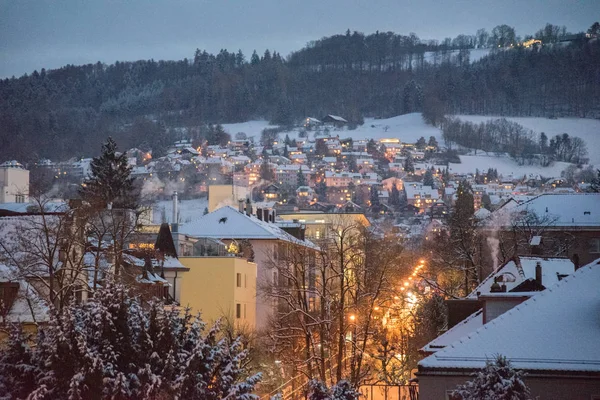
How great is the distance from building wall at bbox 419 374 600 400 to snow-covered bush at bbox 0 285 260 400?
5.48 metres

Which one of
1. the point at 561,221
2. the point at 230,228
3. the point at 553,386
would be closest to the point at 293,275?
the point at 553,386

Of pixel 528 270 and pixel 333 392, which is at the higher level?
pixel 528 270

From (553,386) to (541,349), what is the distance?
2.58ft

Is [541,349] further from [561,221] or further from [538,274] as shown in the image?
[561,221]

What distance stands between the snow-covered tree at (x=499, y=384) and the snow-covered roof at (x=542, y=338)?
285 cm

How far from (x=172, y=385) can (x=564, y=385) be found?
27.7 ft

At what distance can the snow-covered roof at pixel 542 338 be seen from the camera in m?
23.2

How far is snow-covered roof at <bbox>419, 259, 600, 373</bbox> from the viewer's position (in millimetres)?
23172

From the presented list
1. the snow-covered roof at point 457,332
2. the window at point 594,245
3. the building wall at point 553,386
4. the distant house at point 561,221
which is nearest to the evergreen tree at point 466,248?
the distant house at point 561,221

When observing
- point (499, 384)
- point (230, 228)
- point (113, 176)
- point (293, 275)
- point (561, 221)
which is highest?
point (113, 176)

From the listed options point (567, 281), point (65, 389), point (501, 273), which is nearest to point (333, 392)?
point (65, 389)

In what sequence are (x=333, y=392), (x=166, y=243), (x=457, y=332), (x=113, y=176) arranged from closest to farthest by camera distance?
1. (x=333, y=392)
2. (x=457, y=332)
3. (x=166, y=243)
4. (x=113, y=176)

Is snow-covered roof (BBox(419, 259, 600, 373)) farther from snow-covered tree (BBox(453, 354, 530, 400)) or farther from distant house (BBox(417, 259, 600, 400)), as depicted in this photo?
snow-covered tree (BBox(453, 354, 530, 400))

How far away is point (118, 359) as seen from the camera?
18734mm
